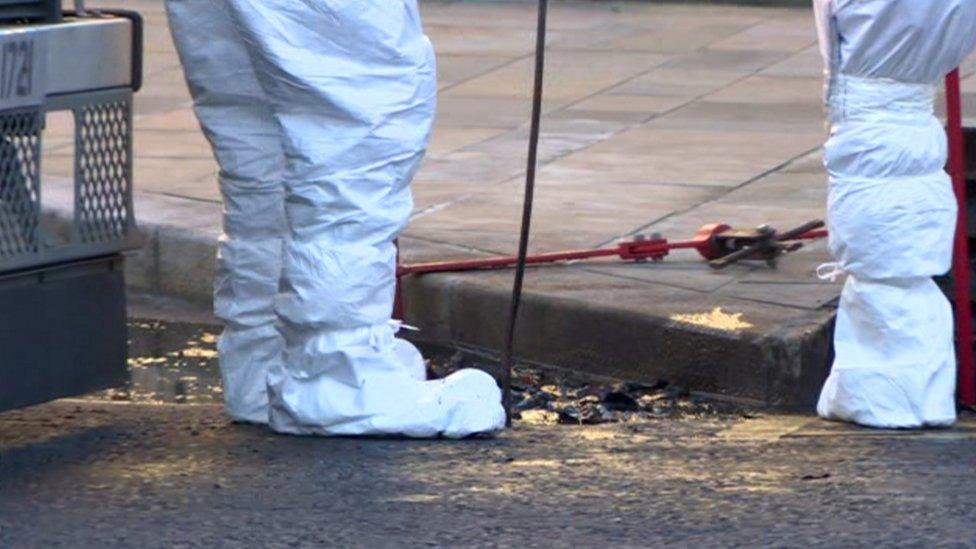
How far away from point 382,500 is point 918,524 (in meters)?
1.12

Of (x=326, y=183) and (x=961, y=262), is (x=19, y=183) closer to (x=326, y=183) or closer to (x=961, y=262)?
(x=326, y=183)

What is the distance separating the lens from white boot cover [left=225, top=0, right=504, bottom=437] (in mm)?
4512

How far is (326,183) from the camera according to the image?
14.9ft

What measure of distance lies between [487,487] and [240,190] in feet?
3.27

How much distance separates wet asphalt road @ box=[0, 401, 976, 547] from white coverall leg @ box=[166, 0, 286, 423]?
0.55 ft

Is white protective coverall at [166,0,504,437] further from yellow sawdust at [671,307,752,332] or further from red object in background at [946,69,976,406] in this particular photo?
red object in background at [946,69,976,406]

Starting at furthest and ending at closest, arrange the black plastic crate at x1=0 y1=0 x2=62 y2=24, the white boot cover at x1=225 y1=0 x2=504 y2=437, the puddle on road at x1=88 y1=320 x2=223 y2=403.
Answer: the puddle on road at x1=88 y1=320 x2=223 y2=403 → the white boot cover at x1=225 y1=0 x2=504 y2=437 → the black plastic crate at x1=0 y1=0 x2=62 y2=24

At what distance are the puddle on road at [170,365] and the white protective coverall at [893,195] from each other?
1982mm

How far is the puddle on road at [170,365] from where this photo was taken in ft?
19.6

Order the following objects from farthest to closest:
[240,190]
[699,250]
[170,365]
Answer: [699,250]
[170,365]
[240,190]

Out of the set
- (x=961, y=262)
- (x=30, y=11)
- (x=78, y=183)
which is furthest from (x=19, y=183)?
(x=961, y=262)

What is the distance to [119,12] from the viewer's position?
4.65 metres

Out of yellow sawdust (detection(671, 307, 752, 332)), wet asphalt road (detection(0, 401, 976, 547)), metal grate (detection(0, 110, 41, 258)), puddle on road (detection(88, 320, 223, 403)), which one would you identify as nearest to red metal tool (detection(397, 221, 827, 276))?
yellow sawdust (detection(671, 307, 752, 332))

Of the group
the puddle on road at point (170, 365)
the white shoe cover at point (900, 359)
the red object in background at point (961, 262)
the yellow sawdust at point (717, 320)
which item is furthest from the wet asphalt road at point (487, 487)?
the puddle on road at point (170, 365)
